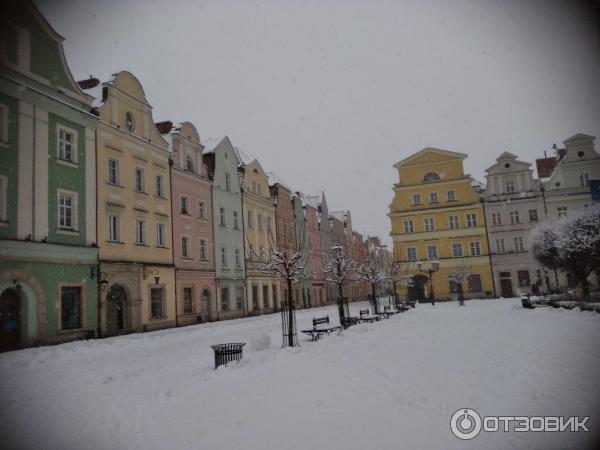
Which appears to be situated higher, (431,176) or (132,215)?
(431,176)

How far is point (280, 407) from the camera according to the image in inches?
289

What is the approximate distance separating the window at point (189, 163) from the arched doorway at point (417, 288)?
86.4 feet

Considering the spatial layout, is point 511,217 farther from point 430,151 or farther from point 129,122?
point 129,122

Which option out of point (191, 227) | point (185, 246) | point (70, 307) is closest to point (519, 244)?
point (191, 227)

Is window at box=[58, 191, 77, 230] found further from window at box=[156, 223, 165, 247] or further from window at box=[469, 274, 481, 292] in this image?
window at box=[469, 274, 481, 292]

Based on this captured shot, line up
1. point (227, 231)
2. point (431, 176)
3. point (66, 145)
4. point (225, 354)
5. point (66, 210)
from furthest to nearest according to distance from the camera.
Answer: point (431, 176)
point (227, 231)
point (66, 145)
point (66, 210)
point (225, 354)

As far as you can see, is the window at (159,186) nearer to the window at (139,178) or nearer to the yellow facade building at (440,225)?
the window at (139,178)

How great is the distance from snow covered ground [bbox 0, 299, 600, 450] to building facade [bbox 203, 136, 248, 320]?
1845 cm

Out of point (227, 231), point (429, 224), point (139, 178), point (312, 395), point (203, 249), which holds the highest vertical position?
point (139, 178)

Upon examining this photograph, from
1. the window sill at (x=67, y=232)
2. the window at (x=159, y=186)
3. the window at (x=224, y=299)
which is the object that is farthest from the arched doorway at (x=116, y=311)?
the window at (x=224, y=299)

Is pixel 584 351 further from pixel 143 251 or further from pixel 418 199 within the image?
pixel 418 199

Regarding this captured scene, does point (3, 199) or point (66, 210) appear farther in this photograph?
point (66, 210)

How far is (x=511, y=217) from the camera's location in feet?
147

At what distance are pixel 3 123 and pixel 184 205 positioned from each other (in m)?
13.1
